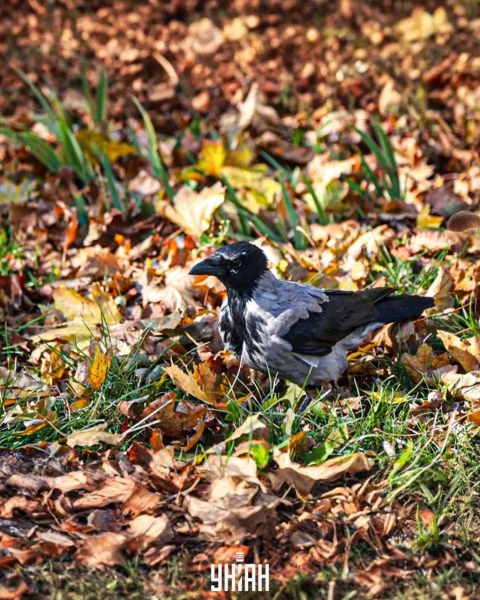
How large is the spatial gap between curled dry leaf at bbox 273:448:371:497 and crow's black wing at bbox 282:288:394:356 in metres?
0.72

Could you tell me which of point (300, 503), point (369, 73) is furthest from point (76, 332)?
point (369, 73)

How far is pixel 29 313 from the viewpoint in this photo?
4.44m

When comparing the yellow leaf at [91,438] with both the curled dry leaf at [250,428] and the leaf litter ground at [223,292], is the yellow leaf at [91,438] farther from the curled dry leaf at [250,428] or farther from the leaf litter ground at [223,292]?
the curled dry leaf at [250,428]

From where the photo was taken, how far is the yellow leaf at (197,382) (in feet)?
10.9

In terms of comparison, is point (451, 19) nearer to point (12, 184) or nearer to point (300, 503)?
point (12, 184)

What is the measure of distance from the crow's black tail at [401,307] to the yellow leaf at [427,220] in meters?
1.05

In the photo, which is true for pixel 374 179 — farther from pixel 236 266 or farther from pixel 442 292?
pixel 236 266

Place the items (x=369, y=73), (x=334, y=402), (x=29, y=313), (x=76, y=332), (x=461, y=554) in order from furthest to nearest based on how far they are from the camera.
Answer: (x=369, y=73), (x=29, y=313), (x=76, y=332), (x=334, y=402), (x=461, y=554)

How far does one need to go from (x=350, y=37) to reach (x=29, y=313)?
455 cm

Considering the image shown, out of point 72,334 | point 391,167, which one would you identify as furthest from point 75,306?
point 391,167

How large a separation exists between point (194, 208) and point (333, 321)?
1.56 m

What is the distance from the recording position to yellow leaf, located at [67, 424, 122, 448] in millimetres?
3096

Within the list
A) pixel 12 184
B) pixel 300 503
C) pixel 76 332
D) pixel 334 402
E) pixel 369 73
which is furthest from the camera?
pixel 369 73

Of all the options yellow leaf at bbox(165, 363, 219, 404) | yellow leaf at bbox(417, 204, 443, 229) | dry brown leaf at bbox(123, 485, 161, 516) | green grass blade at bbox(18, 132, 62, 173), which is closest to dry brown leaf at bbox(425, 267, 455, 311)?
yellow leaf at bbox(417, 204, 443, 229)
